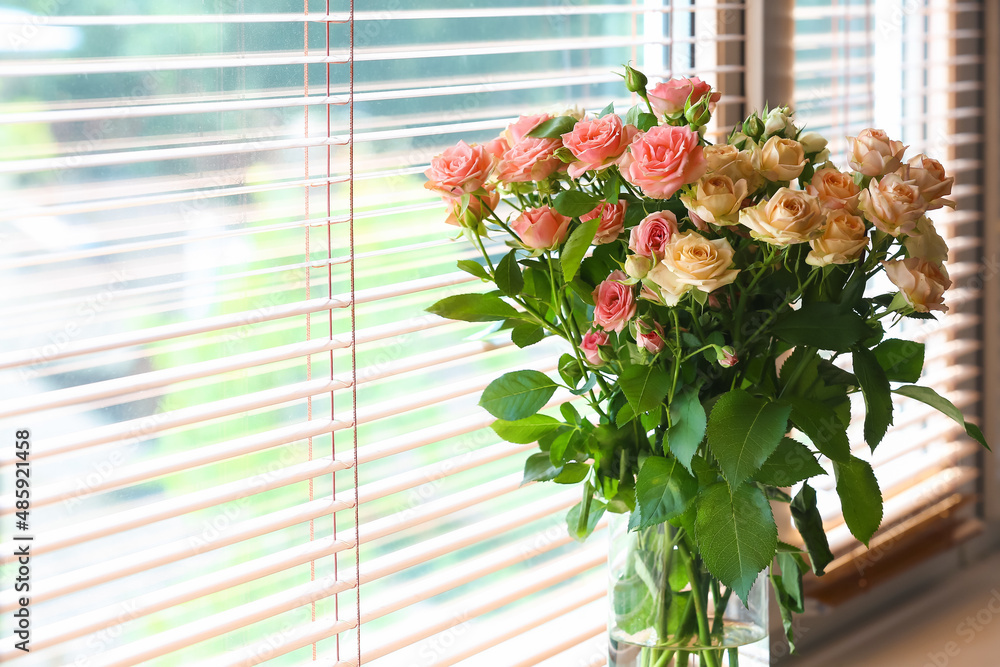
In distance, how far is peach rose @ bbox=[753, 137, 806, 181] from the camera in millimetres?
680

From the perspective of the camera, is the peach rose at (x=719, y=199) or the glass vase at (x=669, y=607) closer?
the peach rose at (x=719, y=199)

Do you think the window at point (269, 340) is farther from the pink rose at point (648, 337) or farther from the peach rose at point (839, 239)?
the peach rose at point (839, 239)

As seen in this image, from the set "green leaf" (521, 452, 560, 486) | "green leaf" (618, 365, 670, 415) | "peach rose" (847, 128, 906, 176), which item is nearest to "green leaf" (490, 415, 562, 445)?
"green leaf" (521, 452, 560, 486)

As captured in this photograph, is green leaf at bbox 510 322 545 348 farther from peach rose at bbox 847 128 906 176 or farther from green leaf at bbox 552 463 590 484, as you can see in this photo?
peach rose at bbox 847 128 906 176

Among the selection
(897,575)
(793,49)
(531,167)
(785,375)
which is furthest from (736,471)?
(897,575)

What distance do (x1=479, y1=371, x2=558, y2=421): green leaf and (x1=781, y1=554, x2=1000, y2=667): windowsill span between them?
78 centimetres

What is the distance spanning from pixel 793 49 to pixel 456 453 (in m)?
0.74

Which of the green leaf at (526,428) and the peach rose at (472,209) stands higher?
the peach rose at (472,209)

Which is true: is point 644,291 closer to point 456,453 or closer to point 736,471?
point 736,471

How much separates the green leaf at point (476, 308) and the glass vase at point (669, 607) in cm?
23

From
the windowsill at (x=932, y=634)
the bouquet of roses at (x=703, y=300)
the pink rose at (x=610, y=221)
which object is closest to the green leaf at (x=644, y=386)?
the bouquet of roses at (x=703, y=300)

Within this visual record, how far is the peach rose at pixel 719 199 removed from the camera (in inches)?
26.0

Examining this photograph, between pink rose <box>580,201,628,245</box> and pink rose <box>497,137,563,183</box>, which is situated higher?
pink rose <box>497,137,563,183</box>

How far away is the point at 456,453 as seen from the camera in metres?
0.99
